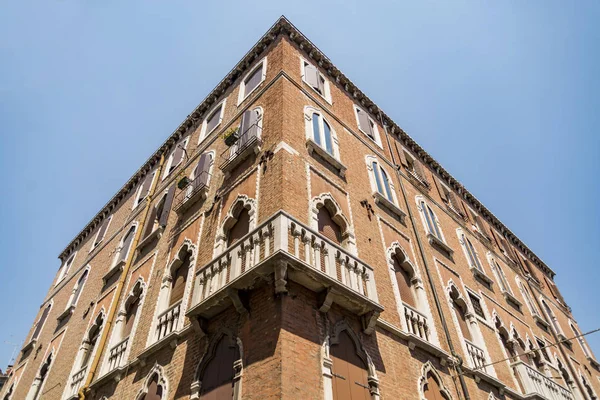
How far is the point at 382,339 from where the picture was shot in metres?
9.13

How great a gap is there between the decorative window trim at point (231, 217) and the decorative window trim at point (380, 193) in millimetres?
4615

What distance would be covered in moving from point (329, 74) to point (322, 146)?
19.5 feet

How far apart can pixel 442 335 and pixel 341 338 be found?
181 inches

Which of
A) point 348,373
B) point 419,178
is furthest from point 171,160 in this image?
point 348,373

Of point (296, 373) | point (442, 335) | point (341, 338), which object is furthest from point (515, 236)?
point (296, 373)

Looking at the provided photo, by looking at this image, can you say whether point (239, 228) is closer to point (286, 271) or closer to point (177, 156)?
point (286, 271)

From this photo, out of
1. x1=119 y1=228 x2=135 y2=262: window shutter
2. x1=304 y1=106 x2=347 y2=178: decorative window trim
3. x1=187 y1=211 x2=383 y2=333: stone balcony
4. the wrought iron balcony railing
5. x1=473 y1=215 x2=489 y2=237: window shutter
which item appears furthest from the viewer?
x1=473 y1=215 x2=489 y2=237: window shutter

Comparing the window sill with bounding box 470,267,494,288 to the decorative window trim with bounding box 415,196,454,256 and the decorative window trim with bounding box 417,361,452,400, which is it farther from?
the decorative window trim with bounding box 417,361,452,400

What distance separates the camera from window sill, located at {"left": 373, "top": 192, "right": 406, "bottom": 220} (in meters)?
12.9

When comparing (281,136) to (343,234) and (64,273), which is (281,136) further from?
(64,273)

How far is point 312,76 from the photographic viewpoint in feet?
49.6

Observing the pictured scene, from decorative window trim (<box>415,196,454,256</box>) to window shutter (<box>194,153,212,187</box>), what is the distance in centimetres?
817

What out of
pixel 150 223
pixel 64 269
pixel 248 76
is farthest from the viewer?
pixel 64 269

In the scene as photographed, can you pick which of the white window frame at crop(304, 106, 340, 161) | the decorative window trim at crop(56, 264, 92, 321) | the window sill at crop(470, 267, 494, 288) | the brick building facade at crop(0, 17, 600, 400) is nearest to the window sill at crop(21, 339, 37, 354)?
the brick building facade at crop(0, 17, 600, 400)
